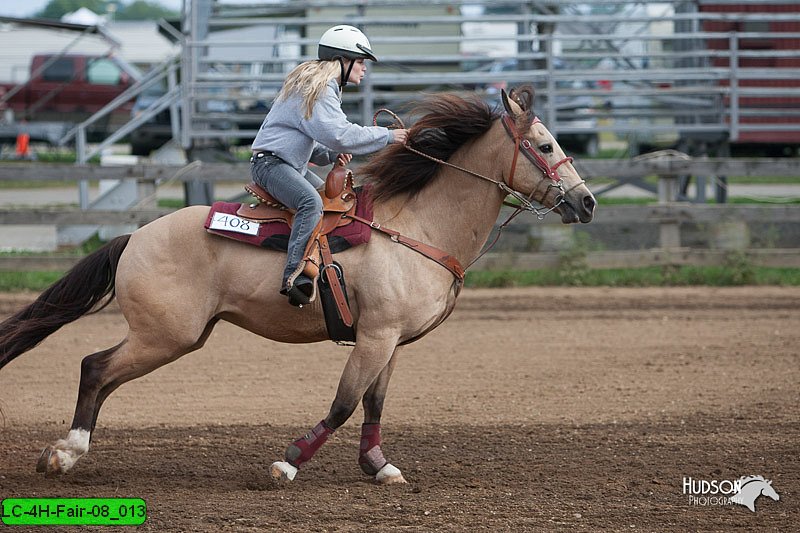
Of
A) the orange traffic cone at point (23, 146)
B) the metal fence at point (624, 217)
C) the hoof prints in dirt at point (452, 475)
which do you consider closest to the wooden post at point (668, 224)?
the metal fence at point (624, 217)

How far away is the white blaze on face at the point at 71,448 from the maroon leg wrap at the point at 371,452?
1.59 meters

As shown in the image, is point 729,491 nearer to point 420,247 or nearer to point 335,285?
point 420,247

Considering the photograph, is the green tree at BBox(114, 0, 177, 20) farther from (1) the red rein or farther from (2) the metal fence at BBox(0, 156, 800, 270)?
(1) the red rein

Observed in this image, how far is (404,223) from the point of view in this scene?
18.8ft

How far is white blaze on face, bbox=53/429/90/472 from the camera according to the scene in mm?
5535

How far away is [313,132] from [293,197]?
384 millimetres

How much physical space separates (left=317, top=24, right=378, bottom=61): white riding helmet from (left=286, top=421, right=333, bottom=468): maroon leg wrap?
6.92 ft

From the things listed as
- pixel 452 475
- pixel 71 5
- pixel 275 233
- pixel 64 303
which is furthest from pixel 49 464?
pixel 71 5

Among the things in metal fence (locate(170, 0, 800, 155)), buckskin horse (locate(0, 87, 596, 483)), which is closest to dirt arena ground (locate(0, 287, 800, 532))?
buckskin horse (locate(0, 87, 596, 483))

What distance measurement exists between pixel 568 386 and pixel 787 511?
3030 mm

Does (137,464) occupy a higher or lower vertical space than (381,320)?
lower

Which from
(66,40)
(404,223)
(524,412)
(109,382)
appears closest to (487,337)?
(524,412)

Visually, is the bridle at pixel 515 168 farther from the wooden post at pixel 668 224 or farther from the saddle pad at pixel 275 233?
the wooden post at pixel 668 224

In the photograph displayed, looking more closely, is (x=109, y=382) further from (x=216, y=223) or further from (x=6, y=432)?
(x=6, y=432)
